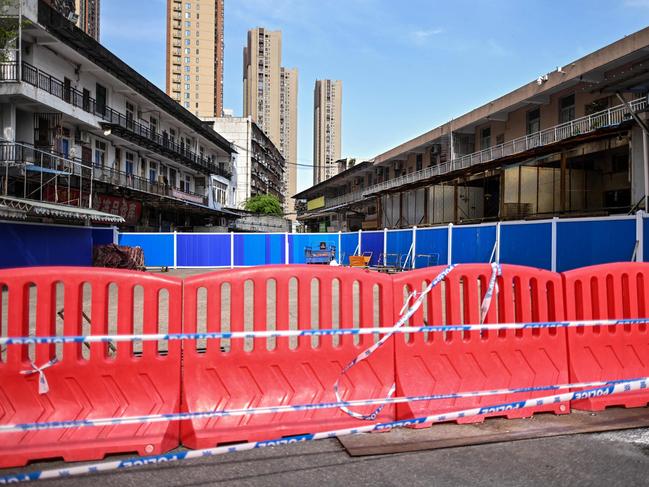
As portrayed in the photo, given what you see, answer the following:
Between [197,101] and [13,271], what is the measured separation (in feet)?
397

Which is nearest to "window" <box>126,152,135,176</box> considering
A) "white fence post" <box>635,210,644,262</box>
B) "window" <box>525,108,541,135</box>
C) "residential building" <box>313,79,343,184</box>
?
"window" <box>525,108,541,135</box>

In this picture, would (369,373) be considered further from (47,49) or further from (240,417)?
(47,49)

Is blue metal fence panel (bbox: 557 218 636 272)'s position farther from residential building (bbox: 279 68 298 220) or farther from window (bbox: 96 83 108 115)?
residential building (bbox: 279 68 298 220)

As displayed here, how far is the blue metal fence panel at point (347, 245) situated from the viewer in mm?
29750

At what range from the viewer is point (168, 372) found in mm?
3771

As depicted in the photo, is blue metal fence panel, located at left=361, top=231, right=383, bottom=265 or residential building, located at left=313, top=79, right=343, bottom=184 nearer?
blue metal fence panel, located at left=361, top=231, right=383, bottom=265

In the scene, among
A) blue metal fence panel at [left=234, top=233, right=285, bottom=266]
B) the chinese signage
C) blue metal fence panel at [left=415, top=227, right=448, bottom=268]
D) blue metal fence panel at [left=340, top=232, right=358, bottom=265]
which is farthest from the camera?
blue metal fence panel at [left=340, top=232, right=358, bottom=265]

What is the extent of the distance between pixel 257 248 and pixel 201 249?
350cm

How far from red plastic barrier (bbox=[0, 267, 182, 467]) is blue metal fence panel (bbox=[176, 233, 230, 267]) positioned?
25437mm

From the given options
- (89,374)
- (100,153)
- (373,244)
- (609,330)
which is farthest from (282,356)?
(100,153)

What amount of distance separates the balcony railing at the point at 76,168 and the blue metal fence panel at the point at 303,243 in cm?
1145

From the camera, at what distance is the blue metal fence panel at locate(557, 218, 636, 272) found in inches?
508

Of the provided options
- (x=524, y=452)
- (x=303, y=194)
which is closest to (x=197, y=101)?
A: (x=303, y=194)

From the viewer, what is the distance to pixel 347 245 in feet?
99.7
